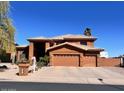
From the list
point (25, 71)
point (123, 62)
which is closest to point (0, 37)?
point (25, 71)

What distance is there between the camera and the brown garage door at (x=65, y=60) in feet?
166

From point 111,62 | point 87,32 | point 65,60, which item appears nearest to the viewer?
point 65,60

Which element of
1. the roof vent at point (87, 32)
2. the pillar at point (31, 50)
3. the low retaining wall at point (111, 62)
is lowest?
the low retaining wall at point (111, 62)

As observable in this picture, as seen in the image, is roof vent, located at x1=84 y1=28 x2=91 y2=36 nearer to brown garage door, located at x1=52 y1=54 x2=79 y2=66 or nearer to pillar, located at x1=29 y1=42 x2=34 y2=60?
pillar, located at x1=29 y1=42 x2=34 y2=60

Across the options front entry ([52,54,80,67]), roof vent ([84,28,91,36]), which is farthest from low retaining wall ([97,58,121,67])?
roof vent ([84,28,91,36])

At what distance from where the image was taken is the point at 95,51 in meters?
51.1

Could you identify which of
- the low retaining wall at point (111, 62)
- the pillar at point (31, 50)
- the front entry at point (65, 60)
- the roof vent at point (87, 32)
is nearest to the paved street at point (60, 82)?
the front entry at point (65, 60)

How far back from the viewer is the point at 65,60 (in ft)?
167

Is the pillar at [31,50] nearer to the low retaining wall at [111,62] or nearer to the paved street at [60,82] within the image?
the low retaining wall at [111,62]

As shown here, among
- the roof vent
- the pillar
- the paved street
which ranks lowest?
the paved street

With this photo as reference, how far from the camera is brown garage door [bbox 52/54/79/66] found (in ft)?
166

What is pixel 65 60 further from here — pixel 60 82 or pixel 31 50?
pixel 60 82

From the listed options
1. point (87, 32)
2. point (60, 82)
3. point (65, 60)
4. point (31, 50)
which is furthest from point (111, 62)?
point (60, 82)

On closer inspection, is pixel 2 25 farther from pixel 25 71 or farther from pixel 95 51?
pixel 95 51
